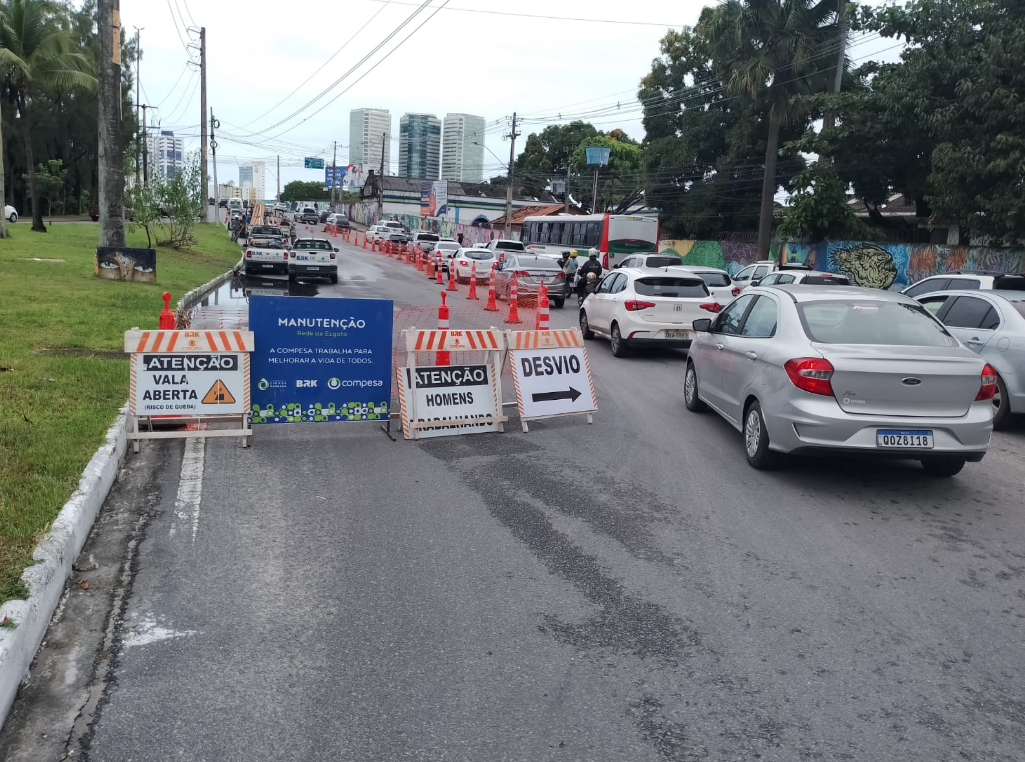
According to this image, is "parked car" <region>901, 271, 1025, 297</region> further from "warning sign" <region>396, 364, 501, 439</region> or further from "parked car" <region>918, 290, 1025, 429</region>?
"warning sign" <region>396, 364, 501, 439</region>

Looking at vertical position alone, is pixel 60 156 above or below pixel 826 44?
below

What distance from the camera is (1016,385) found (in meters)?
9.67

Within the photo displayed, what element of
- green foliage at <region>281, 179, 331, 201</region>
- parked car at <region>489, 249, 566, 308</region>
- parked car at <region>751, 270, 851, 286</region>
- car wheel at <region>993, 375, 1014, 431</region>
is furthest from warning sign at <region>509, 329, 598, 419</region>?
green foliage at <region>281, 179, 331, 201</region>

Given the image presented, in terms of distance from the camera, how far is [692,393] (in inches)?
410

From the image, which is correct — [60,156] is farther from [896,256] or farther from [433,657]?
[433,657]

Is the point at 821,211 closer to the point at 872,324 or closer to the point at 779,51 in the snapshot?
the point at 779,51

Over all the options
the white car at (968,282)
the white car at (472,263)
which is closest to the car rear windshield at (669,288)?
the white car at (968,282)

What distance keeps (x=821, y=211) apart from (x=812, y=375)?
27.9m

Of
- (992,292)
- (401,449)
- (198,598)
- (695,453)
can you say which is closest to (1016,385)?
(992,292)

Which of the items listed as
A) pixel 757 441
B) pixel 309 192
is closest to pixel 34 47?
pixel 757 441

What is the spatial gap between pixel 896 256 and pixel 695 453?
27050 millimetres

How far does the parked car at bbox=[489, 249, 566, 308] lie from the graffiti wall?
12922 millimetres

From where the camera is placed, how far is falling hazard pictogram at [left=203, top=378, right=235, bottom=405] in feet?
26.4

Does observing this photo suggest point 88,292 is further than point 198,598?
Yes
